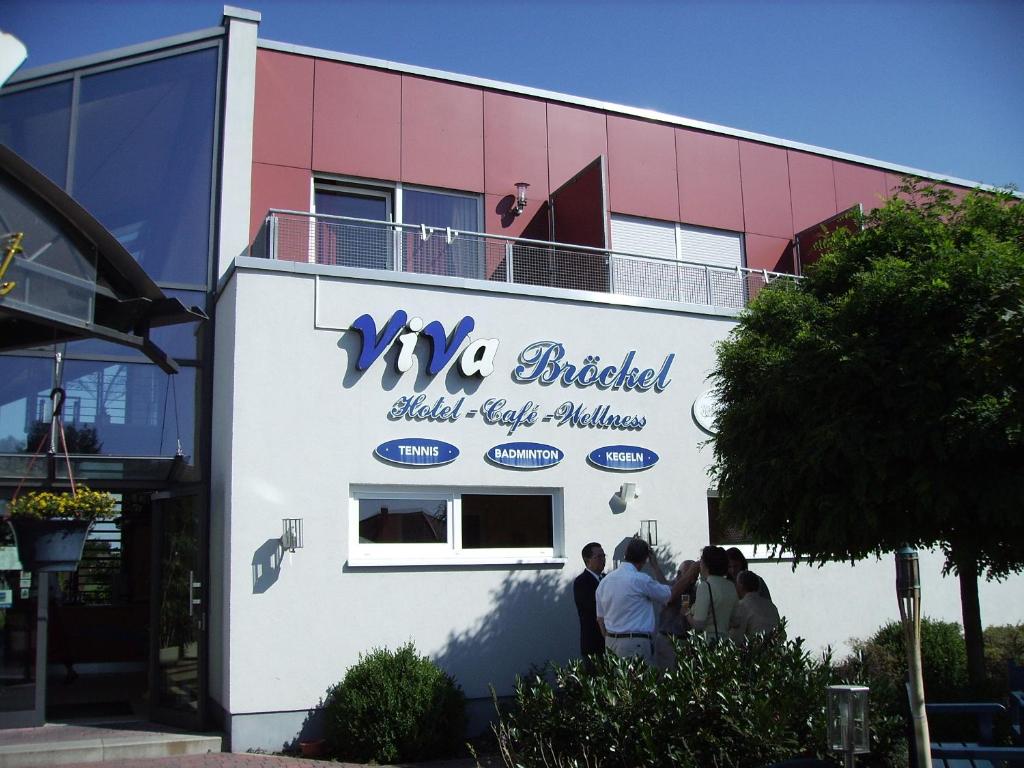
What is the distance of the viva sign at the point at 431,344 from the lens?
10.5 meters

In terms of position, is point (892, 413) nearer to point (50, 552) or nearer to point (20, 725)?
point (50, 552)

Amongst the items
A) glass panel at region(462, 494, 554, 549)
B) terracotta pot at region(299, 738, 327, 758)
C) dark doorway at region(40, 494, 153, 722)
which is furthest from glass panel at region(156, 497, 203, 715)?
dark doorway at region(40, 494, 153, 722)

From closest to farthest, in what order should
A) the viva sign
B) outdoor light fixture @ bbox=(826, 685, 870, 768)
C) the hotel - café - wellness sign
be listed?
1. outdoor light fixture @ bbox=(826, 685, 870, 768)
2. the viva sign
3. the hotel - café - wellness sign

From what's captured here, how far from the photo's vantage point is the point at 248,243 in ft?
38.0

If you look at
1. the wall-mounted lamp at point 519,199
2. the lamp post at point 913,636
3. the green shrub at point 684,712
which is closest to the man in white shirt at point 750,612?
the green shrub at point 684,712

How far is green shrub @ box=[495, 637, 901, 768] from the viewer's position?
657 cm

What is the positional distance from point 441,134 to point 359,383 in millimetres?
4453

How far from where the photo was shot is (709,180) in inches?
594

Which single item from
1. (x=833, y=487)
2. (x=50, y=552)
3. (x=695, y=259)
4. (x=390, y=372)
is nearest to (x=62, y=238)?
(x=50, y=552)

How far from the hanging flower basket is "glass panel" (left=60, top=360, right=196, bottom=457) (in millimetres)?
4640

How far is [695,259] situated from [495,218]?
329 centimetres

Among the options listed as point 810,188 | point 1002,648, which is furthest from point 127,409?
point 1002,648

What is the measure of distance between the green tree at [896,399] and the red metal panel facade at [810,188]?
272 inches

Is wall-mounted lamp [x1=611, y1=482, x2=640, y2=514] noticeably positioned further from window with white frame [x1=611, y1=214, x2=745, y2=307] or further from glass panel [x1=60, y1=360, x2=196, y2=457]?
glass panel [x1=60, y1=360, x2=196, y2=457]
